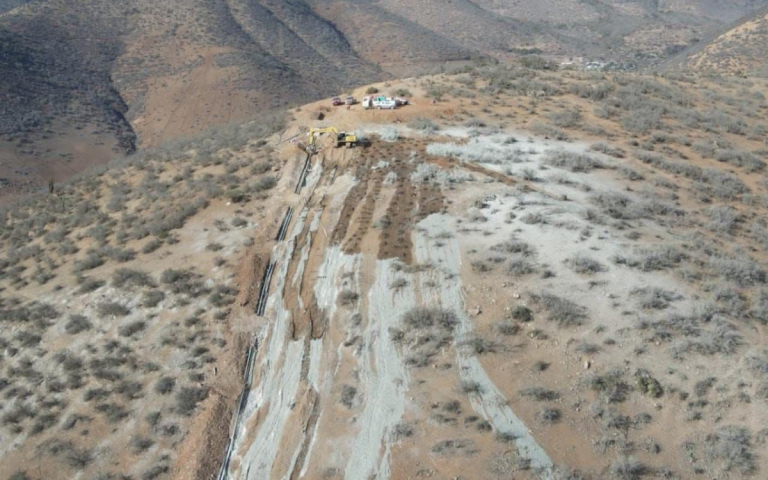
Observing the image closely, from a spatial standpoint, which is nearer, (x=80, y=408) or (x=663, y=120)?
(x=80, y=408)

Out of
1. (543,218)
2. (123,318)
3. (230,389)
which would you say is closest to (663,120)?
(543,218)

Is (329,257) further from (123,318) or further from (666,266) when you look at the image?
(666,266)

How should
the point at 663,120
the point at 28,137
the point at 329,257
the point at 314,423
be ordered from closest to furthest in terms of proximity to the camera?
the point at 314,423 → the point at 329,257 → the point at 663,120 → the point at 28,137

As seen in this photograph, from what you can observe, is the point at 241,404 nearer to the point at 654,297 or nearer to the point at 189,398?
the point at 189,398

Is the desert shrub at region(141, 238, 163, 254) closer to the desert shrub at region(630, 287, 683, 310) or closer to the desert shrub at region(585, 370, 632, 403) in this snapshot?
the desert shrub at region(585, 370, 632, 403)

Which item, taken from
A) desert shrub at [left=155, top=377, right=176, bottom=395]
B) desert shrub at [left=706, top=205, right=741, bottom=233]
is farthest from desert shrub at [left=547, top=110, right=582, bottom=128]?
desert shrub at [left=155, top=377, right=176, bottom=395]

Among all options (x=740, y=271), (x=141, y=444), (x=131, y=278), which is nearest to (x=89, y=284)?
(x=131, y=278)

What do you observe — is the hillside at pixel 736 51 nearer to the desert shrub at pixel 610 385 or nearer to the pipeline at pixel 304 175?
the pipeline at pixel 304 175

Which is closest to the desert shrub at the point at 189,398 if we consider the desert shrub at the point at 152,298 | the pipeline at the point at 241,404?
the pipeline at the point at 241,404
